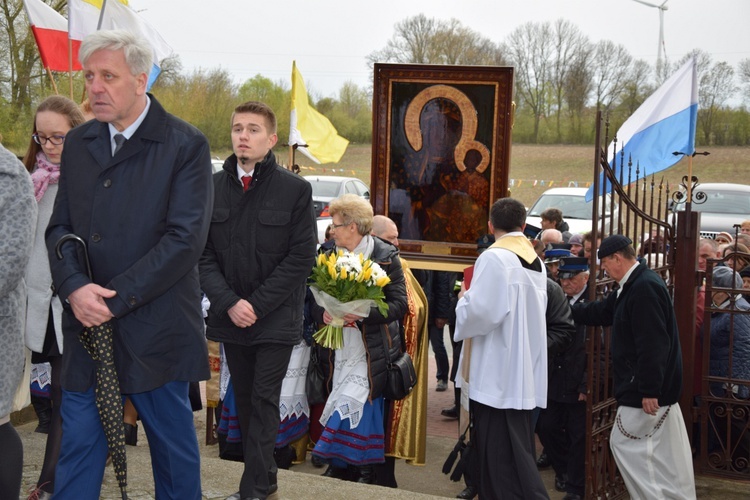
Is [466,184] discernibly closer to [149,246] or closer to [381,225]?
[381,225]

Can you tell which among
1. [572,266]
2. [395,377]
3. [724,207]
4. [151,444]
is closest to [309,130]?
[572,266]

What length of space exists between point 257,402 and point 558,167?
33.1 meters

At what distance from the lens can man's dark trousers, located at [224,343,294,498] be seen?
4555 mm

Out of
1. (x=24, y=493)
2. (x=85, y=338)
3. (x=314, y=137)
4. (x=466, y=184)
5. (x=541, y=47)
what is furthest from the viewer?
(x=541, y=47)

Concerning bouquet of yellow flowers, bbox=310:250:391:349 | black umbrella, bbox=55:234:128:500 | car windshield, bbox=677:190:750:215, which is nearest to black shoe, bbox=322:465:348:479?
bouquet of yellow flowers, bbox=310:250:391:349

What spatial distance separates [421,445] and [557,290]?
5.11ft

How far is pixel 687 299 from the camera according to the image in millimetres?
6805

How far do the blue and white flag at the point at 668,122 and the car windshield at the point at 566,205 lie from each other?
7783mm

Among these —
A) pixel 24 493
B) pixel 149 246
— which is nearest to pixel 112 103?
pixel 149 246

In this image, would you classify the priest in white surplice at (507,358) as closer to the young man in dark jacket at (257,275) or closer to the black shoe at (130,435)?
the young man in dark jacket at (257,275)

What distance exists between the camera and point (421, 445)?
6.61m

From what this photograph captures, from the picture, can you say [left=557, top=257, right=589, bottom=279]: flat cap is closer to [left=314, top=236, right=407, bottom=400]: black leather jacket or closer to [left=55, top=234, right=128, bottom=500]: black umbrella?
[left=314, top=236, right=407, bottom=400]: black leather jacket

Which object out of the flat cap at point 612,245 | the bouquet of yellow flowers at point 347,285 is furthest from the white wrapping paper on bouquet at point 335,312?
the flat cap at point 612,245

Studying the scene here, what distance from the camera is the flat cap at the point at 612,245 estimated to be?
18.6ft
